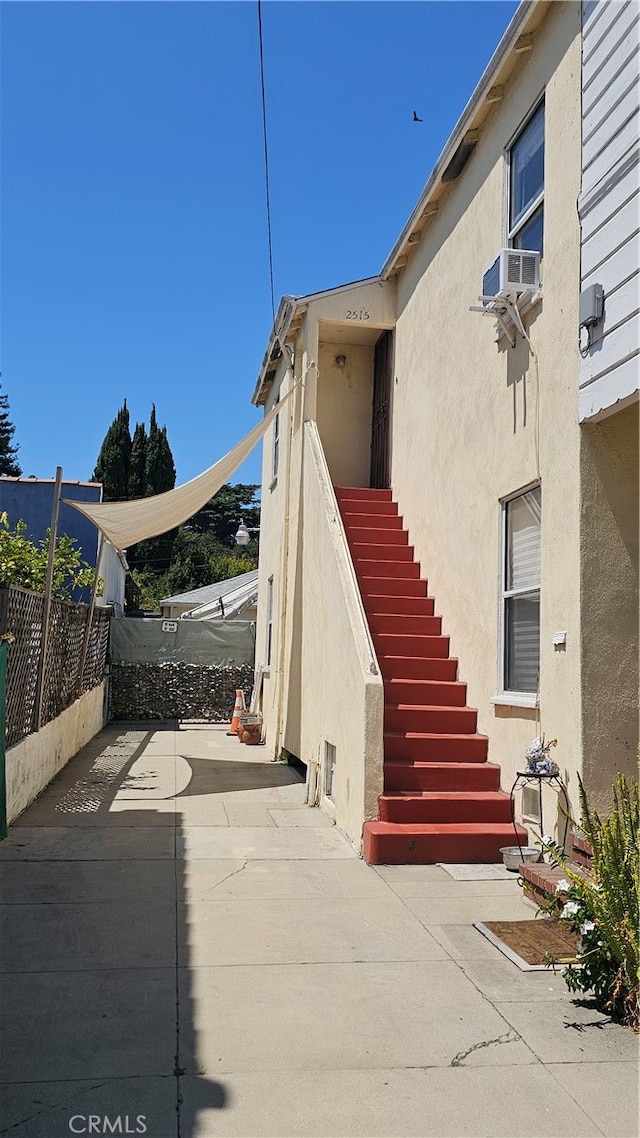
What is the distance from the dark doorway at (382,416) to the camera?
12.0 m

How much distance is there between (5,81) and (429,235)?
182 inches

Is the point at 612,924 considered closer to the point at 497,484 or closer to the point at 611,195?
the point at 497,484

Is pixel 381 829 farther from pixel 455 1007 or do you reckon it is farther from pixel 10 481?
pixel 10 481

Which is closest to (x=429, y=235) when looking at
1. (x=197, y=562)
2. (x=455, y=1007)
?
(x=455, y=1007)

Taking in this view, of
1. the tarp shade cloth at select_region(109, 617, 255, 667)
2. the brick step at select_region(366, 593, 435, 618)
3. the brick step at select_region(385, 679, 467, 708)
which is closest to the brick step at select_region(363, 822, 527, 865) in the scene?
the brick step at select_region(385, 679, 467, 708)

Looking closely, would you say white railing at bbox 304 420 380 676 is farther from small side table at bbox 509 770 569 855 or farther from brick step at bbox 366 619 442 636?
small side table at bbox 509 770 569 855

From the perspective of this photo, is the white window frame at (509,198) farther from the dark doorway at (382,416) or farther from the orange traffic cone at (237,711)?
the orange traffic cone at (237,711)

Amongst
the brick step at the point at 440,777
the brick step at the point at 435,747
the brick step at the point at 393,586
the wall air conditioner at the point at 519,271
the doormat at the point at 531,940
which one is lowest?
→ the doormat at the point at 531,940

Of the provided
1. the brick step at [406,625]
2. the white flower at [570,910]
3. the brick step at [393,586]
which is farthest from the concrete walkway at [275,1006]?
the brick step at [393,586]

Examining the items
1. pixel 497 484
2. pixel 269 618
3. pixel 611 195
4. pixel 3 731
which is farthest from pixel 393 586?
pixel 269 618

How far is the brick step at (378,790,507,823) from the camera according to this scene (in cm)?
658

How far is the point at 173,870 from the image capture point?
6.11 meters

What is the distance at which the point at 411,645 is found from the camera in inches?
335

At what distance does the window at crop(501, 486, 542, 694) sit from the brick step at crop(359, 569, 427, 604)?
7.57ft
